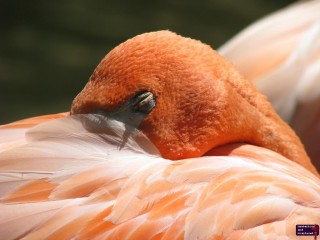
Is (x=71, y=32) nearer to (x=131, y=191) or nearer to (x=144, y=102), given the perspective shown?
(x=144, y=102)

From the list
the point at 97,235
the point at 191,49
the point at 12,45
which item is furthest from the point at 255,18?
the point at 97,235

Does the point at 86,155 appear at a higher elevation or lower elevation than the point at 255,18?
higher

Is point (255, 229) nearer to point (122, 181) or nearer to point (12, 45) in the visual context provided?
point (122, 181)

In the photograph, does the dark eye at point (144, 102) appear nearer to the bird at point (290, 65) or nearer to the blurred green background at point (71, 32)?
the bird at point (290, 65)

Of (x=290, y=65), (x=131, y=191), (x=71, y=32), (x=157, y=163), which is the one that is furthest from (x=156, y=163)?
(x=71, y=32)

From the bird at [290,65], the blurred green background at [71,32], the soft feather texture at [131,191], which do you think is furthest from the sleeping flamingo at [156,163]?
the blurred green background at [71,32]

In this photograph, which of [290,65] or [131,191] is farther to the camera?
[290,65]
